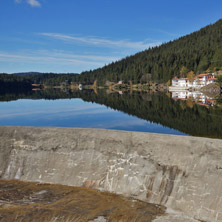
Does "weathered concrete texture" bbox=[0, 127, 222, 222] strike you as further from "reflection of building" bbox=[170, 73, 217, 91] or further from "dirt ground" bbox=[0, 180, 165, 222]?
"reflection of building" bbox=[170, 73, 217, 91]

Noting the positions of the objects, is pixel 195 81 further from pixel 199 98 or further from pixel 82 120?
pixel 82 120

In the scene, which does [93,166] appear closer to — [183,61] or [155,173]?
[155,173]

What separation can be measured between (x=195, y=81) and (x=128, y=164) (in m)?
110

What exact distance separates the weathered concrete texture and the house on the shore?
93602 millimetres

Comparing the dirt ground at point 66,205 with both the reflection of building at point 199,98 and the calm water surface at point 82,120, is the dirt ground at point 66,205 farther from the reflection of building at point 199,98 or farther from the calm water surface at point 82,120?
the reflection of building at point 199,98

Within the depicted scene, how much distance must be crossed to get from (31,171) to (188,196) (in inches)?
225

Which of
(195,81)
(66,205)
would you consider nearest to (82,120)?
(66,205)

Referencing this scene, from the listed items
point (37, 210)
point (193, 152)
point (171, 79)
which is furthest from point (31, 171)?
point (171, 79)

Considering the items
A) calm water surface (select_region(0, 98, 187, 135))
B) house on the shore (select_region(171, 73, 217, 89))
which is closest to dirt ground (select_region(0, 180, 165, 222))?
calm water surface (select_region(0, 98, 187, 135))

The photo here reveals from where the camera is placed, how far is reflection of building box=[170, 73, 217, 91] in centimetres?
9716

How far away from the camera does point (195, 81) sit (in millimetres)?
108125

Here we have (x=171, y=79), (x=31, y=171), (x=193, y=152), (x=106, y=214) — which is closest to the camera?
(x=106, y=214)

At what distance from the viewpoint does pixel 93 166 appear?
788cm

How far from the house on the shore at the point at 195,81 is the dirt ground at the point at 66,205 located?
9470 centimetres
